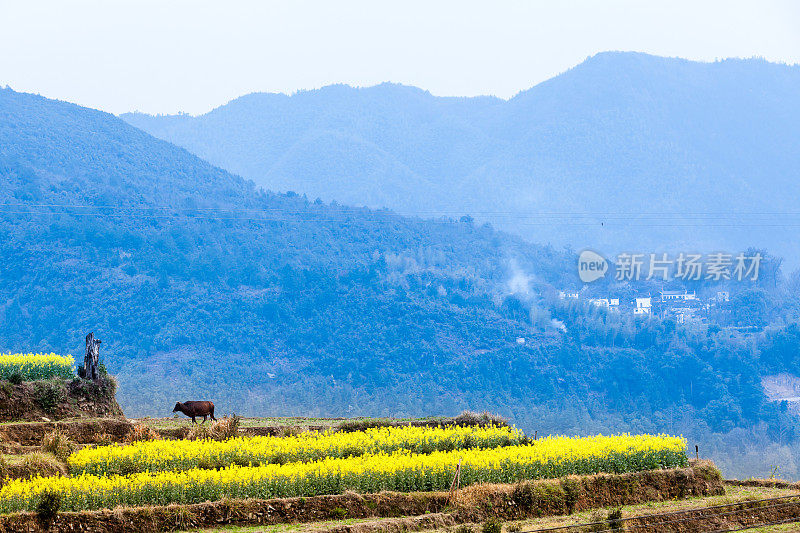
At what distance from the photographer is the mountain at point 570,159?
152 metres

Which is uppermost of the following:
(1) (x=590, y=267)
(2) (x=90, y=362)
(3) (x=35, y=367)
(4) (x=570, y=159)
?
(4) (x=570, y=159)

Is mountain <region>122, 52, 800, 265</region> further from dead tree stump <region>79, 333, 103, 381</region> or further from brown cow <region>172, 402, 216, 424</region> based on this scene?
dead tree stump <region>79, 333, 103, 381</region>

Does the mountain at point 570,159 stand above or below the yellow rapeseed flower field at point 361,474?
above

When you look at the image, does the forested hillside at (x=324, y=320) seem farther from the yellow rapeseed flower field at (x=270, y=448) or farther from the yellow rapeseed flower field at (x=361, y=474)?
the yellow rapeseed flower field at (x=361, y=474)

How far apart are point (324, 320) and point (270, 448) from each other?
8552cm

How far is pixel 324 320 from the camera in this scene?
358 feet

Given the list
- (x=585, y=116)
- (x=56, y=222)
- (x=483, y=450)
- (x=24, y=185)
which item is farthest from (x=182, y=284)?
(x=585, y=116)

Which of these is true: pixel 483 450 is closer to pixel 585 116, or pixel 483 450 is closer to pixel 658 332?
pixel 658 332

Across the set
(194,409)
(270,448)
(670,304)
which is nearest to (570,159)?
(670,304)

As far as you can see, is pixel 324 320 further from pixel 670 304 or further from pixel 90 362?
pixel 90 362

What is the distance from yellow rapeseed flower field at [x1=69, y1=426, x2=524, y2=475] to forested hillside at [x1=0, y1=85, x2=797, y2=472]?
62.8m

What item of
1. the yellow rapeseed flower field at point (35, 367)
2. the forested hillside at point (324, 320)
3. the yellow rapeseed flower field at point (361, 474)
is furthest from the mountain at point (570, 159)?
the yellow rapeseed flower field at point (361, 474)

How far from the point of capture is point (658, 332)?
360 feet

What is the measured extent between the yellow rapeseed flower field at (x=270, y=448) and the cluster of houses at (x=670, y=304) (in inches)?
3490
